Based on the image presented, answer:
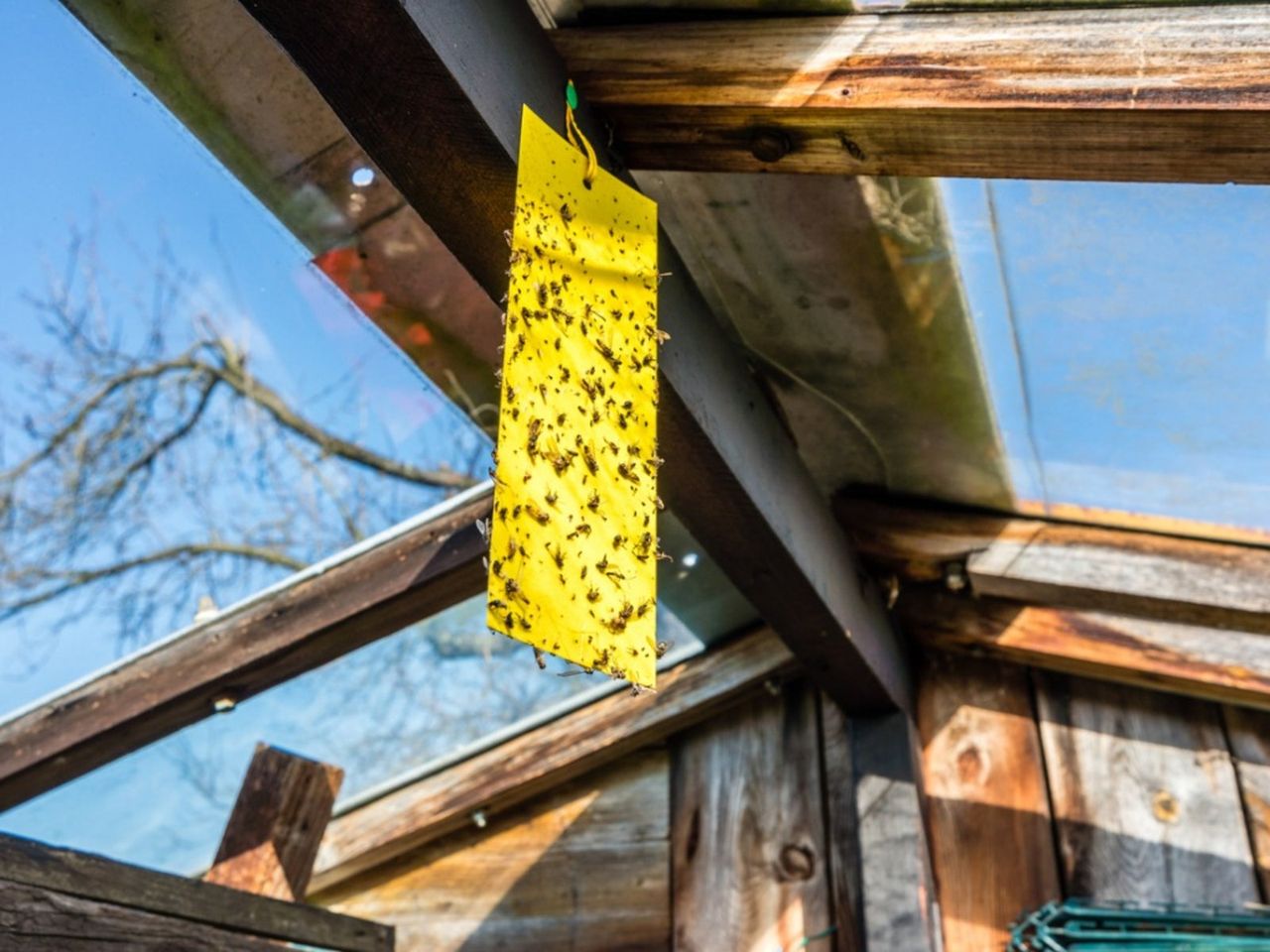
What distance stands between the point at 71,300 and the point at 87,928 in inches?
28.4

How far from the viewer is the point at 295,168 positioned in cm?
154

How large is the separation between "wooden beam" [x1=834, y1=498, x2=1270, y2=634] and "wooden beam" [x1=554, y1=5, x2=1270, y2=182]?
3.01ft

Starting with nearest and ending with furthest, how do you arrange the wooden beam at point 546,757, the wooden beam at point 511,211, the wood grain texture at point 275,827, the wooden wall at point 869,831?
1. the wooden beam at point 511,211
2. the wood grain texture at point 275,827
3. the wooden wall at point 869,831
4. the wooden beam at point 546,757

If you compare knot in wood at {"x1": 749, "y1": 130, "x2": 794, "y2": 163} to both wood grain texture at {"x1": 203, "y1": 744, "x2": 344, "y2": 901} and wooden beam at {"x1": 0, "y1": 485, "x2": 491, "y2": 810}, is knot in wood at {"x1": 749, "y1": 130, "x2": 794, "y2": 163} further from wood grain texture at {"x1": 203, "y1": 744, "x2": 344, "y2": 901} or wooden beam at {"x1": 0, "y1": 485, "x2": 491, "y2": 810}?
wood grain texture at {"x1": 203, "y1": 744, "x2": 344, "y2": 901}

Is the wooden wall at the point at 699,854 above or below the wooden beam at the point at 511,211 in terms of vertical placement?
below

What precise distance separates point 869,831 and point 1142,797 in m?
0.46

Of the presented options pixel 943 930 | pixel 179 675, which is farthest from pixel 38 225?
pixel 943 930

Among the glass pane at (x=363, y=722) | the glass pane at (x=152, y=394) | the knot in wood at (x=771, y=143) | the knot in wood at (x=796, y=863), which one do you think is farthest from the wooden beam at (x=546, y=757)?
the knot in wood at (x=771, y=143)

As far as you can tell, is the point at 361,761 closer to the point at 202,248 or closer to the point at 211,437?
the point at 211,437

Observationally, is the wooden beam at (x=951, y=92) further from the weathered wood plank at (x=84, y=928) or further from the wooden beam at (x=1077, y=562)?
the weathered wood plank at (x=84, y=928)

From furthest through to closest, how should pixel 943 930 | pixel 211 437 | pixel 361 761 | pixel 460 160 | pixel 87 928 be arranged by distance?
pixel 361 761 → pixel 943 930 → pixel 211 437 → pixel 87 928 → pixel 460 160

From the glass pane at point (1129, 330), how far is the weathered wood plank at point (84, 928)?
4.06 ft

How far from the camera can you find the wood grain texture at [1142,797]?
88.3 inches

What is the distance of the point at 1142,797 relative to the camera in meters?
2.32
